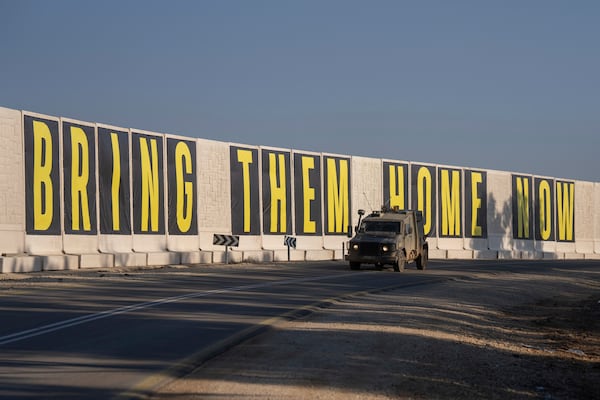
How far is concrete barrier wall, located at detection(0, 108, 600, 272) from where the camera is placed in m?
35.0

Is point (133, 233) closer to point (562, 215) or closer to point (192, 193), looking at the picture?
point (192, 193)

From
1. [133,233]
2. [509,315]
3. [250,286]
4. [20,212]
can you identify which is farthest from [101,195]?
[509,315]

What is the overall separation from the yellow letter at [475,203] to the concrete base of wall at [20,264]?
3648cm

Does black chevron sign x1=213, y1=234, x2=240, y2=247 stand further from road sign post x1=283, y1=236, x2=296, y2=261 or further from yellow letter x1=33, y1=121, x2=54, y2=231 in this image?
yellow letter x1=33, y1=121, x2=54, y2=231

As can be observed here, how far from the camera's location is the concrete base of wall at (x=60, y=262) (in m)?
33.5

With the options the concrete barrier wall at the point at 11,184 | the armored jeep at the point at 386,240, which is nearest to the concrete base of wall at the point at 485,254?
the armored jeep at the point at 386,240

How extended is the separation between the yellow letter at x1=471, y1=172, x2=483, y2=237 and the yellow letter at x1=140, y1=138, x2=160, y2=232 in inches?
1081

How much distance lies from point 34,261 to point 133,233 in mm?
7693

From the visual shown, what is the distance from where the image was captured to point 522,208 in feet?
222

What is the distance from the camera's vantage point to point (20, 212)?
112 feet

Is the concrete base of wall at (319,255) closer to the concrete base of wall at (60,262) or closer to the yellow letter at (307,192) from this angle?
the yellow letter at (307,192)

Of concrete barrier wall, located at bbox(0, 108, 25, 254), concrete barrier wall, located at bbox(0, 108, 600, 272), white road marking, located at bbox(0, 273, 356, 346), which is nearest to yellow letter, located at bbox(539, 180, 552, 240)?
concrete barrier wall, located at bbox(0, 108, 600, 272)

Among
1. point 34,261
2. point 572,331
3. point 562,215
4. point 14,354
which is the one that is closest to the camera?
point 14,354

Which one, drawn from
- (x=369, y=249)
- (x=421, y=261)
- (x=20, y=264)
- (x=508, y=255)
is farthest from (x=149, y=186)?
(x=508, y=255)
